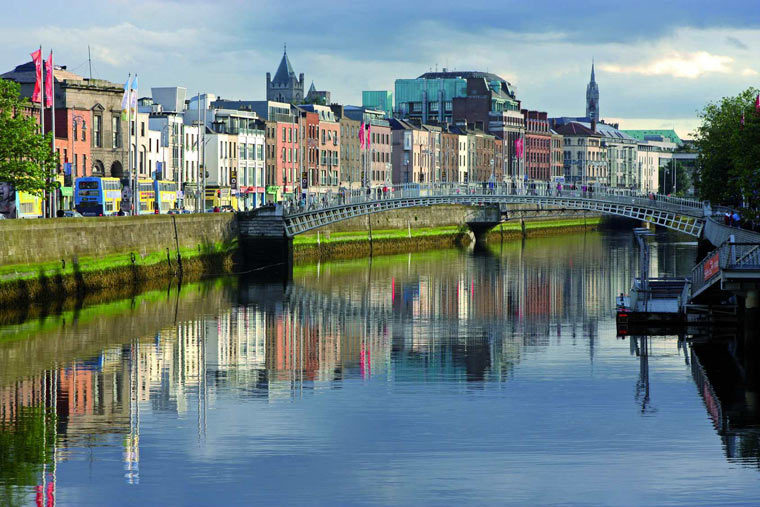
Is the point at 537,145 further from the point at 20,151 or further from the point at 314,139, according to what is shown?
the point at 20,151

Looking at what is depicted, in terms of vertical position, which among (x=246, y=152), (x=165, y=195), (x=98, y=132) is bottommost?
(x=165, y=195)

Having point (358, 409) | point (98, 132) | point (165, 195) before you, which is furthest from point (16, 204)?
point (358, 409)

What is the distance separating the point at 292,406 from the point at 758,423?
337 inches

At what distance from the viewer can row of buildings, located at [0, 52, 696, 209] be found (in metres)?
81.6

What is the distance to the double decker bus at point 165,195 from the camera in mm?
78438

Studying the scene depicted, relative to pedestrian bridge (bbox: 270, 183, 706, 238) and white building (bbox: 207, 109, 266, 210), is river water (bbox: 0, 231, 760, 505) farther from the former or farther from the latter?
white building (bbox: 207, 109, 266, 210)

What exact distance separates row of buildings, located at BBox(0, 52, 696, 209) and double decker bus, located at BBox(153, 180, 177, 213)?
1578mm

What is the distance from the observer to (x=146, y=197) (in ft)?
251

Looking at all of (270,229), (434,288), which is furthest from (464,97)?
(434,288)

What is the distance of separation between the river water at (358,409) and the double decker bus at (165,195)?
31.1 m

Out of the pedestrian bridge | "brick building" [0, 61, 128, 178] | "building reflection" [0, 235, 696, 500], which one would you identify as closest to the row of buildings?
"brick building" [0, 61, 128, 178]

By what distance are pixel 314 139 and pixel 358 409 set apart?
89.7 metres

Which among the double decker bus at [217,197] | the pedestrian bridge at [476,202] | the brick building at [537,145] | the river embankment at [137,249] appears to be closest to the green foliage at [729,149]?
the pedestrian bridge at [476,202]

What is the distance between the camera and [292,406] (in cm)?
2742
